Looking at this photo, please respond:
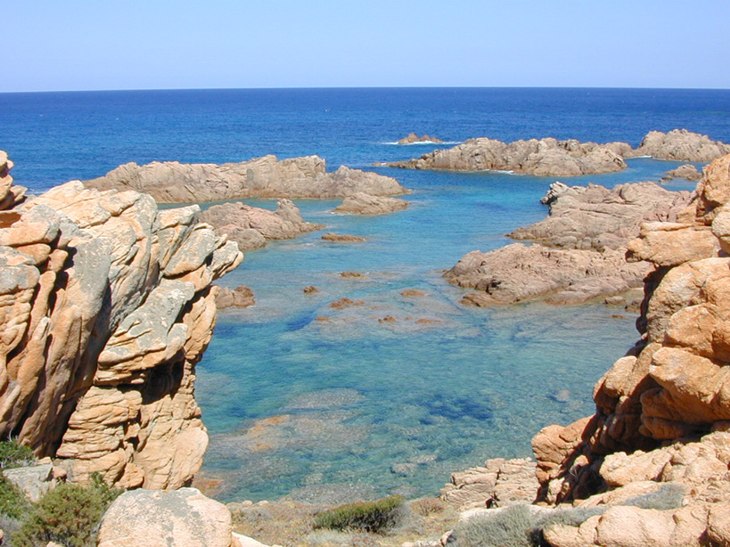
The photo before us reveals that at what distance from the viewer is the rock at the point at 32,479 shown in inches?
530

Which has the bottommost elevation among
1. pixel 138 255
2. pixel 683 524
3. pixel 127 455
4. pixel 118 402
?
pixel 127 455

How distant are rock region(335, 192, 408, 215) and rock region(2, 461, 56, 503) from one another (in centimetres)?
5698

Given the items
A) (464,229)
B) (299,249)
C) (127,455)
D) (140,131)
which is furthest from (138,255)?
(140,131)

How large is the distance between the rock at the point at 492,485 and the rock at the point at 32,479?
10.2m

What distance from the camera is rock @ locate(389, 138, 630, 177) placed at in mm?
94500

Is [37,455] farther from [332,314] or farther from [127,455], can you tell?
[332,314]

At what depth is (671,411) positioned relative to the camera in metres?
13.4

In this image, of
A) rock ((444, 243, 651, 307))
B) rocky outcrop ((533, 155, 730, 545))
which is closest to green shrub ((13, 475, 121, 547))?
rocky outcrop ((533, 155, 730, 545))

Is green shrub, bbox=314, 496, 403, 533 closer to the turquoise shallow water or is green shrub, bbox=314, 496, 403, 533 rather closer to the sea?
the sea

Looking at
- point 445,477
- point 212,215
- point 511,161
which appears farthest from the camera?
point 511,161

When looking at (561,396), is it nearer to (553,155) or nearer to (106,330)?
(106,330)

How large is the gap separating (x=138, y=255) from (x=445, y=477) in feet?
38.6

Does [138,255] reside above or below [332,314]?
above

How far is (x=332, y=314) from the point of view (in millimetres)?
41094
